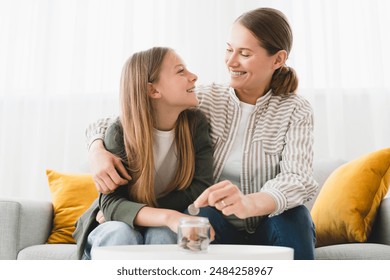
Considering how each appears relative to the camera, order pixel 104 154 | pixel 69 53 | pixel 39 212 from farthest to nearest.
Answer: pixel 69 53 < pixel 39 212 < pixel 104 154

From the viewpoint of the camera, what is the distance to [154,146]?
136 cm

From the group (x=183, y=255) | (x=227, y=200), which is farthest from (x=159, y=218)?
(x=183, y=255)

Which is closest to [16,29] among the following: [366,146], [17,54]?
[17,54]

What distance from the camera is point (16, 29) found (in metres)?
2.72

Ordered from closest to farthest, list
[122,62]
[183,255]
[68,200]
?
1. [183,255]
2. [68,200]
3. [122,62]

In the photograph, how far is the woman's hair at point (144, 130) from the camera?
1256 millimetres

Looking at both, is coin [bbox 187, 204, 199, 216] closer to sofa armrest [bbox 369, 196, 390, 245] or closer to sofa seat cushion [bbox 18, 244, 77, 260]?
sofa seat cushion [bbox 18, 244, 77, 260]

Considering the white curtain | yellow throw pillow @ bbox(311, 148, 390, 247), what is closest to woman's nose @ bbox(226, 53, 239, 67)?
yellow throw pillow @ bbox(311, 148, 390, 247)

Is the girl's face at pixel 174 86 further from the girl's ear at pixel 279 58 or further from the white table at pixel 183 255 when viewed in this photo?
the white table at pixel 183 255

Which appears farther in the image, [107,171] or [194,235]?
[107,171]

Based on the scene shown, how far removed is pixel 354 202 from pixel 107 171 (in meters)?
0.81

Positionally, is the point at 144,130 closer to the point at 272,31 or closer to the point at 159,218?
the point at 159,218
